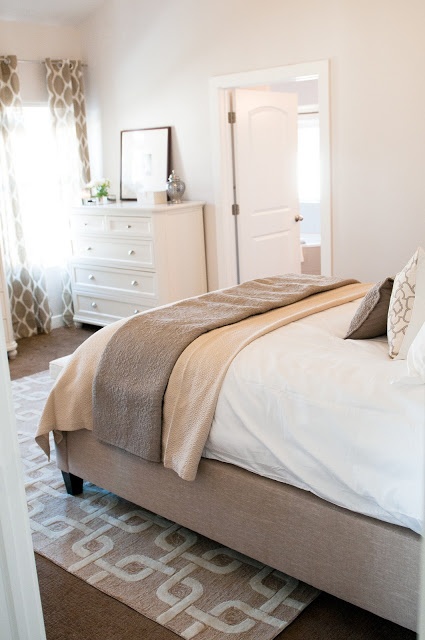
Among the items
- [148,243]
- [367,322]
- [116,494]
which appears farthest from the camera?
[148,243]

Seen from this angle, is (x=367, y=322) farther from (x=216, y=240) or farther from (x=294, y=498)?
(x=216, y=240)

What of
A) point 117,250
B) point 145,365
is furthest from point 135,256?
point 145,365

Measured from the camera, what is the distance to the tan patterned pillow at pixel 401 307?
2.43 m

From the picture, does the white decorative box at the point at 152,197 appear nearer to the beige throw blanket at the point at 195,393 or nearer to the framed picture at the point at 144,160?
the framed picture at the point at 144,160

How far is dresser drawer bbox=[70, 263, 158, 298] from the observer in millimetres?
5504

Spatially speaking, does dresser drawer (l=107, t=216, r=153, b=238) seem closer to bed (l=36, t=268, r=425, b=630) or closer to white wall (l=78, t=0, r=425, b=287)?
white wall (l=78, t=0, r=425, b=287)

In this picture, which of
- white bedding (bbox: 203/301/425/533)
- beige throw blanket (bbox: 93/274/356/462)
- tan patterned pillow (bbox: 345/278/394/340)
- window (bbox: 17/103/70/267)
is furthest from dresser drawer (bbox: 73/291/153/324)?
white bedding (bbox: 203/301/425/533)

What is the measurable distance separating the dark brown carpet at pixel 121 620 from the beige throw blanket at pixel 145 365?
52 centimetres

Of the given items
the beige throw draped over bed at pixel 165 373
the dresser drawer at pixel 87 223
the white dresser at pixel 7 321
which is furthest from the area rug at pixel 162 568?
the dresser drawer at pixel 87 223

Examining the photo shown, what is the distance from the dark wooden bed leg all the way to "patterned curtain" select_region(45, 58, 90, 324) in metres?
3.29

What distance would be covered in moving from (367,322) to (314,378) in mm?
459

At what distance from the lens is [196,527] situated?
2.67m

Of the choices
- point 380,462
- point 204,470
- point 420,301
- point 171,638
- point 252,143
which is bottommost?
point 171,638

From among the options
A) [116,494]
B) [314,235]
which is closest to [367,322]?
[116,494]
